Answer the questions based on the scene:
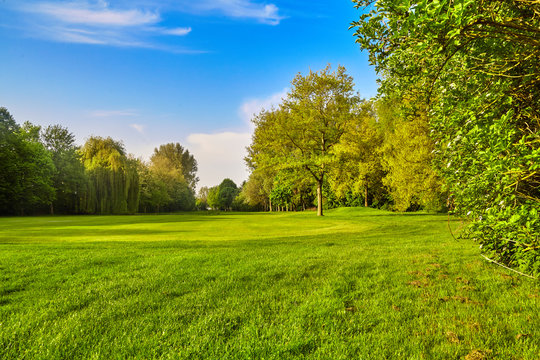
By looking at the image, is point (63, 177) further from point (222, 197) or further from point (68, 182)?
point (222, 197)

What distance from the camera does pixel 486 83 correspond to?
4.88 meters

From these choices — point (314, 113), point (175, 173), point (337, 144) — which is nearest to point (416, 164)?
point (337, 144)

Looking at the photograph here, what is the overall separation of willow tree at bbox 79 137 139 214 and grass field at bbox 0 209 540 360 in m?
37.2

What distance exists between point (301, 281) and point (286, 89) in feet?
81.1

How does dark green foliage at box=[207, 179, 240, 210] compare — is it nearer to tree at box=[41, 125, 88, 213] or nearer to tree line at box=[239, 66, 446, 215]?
tree at box=[41, 125, 88, 213]

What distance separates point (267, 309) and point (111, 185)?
43036mm

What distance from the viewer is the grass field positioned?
296 cm

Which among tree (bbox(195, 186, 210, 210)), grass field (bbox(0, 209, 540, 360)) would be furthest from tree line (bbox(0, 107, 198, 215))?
tree (bbox(195, 186, 210, 210))

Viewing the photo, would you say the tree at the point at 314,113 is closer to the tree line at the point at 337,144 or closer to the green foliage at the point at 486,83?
the tree line at the point at 337,144

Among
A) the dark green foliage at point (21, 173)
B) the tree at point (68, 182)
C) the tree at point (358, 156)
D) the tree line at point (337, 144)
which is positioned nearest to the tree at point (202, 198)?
the tree at point (68, 182)

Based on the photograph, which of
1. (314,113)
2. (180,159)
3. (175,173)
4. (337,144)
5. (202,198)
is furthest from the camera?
(202,198)

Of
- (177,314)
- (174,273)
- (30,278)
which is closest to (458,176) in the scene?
(177,314)

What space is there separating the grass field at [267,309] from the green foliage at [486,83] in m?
1.23

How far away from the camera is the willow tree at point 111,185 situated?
39469 millimetres
